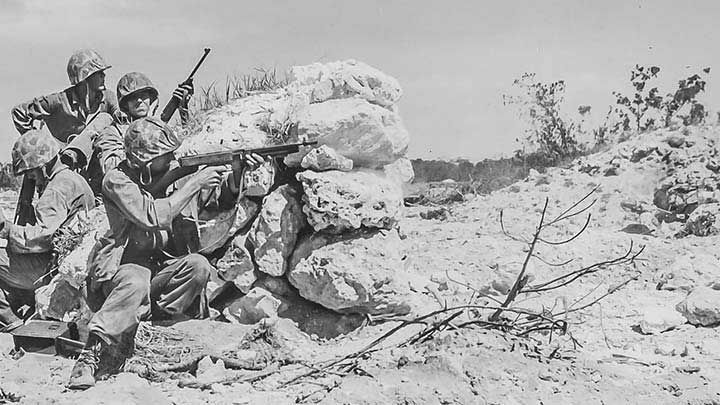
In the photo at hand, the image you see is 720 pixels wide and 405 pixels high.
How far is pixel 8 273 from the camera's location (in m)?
7.29

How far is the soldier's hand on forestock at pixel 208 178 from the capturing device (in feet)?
20.6

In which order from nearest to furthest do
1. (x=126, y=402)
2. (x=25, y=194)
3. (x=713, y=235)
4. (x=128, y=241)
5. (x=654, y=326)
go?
(x=126, y=402) < (x=128, y=241) < (x=654, y=326) < (x=25, y=194) < (x=713, y=235)

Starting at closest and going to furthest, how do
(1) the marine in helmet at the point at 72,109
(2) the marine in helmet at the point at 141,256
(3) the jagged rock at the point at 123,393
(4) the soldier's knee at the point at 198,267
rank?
(3) the jagged rock at the point at 123,393
(2) the marine in helmet at the point at 141,256
(4) the soldier's knee at the point at 198,267
(1) the marine in helmet at the point at 72,109

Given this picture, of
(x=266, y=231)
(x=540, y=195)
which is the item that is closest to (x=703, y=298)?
(x=266, y=231)

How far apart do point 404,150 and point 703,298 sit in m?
2.55

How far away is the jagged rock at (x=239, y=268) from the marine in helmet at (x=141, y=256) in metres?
0.32

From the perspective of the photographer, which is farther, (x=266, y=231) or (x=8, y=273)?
(x=8, y=273)

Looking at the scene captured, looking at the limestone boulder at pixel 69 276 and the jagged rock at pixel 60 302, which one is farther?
the jagged rock at pixel 60 302

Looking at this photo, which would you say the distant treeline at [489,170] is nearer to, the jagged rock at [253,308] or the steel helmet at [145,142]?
the jagged rock at [253,308]

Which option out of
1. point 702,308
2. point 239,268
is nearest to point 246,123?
point 239,268

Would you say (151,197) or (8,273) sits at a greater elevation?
(151,197)

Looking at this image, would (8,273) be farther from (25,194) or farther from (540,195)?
(540,195)

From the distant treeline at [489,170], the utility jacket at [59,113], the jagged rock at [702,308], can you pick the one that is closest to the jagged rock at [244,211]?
the utility jacket at [59,113]

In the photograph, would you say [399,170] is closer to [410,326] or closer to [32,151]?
[410,326]
